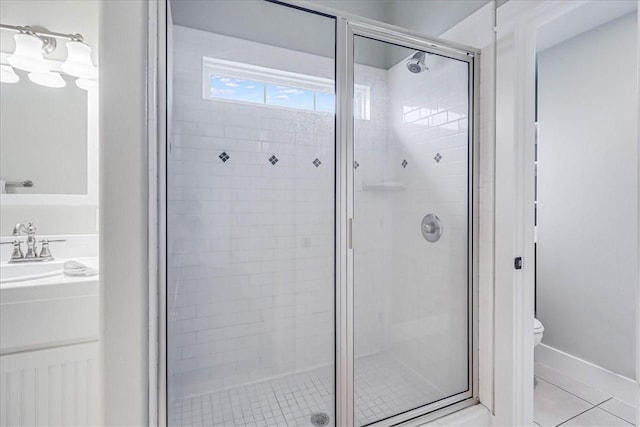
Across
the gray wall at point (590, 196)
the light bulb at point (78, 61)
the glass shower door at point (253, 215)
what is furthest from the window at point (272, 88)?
the gray wall at point (590, 196)

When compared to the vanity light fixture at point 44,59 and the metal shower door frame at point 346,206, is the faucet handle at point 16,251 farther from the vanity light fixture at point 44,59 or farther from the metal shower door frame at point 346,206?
the metal shower door frame at point 346,206

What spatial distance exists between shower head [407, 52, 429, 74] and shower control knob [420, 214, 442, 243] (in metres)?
0.76

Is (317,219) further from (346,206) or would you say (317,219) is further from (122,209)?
(122,209)

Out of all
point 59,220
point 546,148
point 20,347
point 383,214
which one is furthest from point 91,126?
point 546,148

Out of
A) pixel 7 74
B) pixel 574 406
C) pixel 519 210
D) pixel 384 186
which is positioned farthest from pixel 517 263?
pixel 7 74

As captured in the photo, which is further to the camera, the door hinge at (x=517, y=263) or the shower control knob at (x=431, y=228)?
the shower control knob at (x=431, y=228)

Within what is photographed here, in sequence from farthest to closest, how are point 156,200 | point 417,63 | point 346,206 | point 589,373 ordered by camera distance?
point 589,373 < point 417,63 < point 346,206 < point 156,200

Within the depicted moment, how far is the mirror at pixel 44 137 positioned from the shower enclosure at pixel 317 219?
0.63m

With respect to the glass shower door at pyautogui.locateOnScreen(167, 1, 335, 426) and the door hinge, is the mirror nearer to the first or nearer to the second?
the glass shower door at pyautogui.locateOnScreen(167, 1, 335, 426)

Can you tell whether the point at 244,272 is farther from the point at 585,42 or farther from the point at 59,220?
the point at 585,42

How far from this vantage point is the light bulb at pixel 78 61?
4.94ft

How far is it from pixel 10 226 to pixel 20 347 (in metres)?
0.61

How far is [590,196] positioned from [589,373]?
106cm

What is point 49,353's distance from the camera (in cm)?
121
